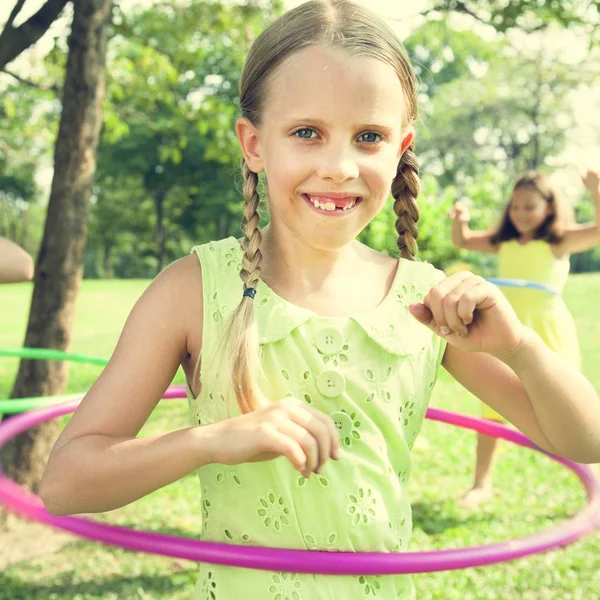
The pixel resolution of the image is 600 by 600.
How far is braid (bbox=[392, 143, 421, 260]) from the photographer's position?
2.04 metres

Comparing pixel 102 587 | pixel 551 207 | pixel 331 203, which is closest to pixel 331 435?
pixel 331 203

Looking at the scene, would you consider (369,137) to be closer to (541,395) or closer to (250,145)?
(250,145)

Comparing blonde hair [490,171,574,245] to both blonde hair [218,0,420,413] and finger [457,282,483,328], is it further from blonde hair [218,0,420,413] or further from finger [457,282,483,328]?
finger [457,282,483,328]

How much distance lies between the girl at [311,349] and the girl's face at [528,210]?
4.48 metres

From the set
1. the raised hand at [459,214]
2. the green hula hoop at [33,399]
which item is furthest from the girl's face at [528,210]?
the green hula hoop at [33,399]

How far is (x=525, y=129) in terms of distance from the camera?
36.6 m

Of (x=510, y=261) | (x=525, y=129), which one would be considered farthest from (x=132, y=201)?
(x=510, y=261)

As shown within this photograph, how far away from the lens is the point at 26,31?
15.5ft

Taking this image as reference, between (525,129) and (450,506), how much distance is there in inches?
1332

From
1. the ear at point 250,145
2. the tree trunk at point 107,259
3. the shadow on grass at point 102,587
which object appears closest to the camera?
the ear at point 250,145

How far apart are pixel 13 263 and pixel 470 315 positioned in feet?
3.03

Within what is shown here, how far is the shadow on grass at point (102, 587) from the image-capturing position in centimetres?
393

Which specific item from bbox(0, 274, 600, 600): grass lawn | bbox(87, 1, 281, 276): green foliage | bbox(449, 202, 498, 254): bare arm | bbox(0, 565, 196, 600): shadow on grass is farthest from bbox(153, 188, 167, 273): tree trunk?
bbox(0, 565, 196, 600): shadow on grass

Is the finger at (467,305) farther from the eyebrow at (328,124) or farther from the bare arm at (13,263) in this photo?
the bare arm at (13,263)
